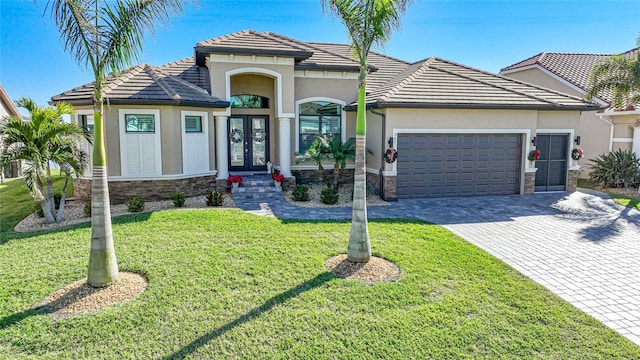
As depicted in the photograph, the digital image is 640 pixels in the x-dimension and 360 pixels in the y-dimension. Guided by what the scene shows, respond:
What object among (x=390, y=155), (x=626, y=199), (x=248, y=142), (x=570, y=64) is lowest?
(x=626, y=199)

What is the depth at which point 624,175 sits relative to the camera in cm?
1603

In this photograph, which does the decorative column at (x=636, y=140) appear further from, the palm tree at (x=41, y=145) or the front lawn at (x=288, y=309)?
the palm tree at (x=41, y=145)

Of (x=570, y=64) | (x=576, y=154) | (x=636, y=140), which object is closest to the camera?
(x=576, y=154)

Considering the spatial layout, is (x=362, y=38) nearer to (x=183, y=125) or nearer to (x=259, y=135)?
(x=183, y=125)

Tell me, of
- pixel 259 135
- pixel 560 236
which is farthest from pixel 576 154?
pixel 259 135

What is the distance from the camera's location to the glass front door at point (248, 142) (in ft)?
51.9

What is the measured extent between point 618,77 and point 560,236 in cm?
934

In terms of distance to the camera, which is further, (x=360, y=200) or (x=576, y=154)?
(x=576, y=154)

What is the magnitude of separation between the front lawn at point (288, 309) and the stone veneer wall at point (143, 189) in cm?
422

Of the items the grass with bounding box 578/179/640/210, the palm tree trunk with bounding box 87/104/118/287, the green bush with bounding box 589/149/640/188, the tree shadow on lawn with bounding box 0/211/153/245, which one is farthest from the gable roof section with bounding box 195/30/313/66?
the green bush with bounding box 589/149/640/188

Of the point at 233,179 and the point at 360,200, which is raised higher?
the point at 360,200

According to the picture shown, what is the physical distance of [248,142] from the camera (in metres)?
16.0

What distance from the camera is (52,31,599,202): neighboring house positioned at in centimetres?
1243

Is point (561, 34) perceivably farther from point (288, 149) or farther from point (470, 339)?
point (470, 339)
